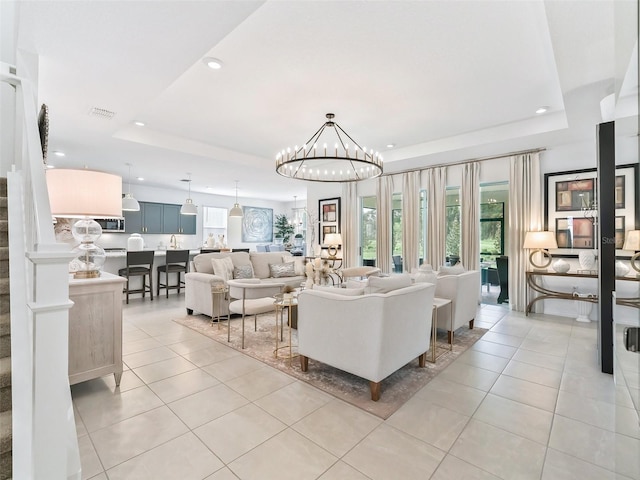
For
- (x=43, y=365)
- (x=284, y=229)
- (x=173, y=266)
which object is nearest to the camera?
(x=43, y=365)

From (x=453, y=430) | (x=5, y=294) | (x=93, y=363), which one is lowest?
(x=453, y=430)

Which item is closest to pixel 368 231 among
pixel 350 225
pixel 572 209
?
pixel 350 225

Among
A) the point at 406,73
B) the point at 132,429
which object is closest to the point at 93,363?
the point at 132,429

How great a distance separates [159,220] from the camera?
923 cm

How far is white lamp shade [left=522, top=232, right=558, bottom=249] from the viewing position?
4797mm

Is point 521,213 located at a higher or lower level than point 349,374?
higher

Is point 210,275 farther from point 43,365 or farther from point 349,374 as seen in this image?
point 43,365

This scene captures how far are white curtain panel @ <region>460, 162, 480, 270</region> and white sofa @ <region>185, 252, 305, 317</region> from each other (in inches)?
126

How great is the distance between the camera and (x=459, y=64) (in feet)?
9.86

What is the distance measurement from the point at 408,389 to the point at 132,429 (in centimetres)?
207

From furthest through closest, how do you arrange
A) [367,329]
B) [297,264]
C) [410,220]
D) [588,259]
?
[410,220] → [297,264] → [588,259] → [367,329]

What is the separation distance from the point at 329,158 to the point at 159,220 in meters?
7.42

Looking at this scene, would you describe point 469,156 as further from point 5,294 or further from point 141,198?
point 141,198

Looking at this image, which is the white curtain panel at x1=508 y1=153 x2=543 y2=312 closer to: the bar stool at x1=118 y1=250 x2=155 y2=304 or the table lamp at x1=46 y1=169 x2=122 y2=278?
the table lamp at x1=46 y1=169 x2=122 y2=278
